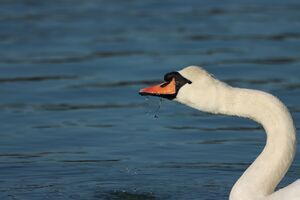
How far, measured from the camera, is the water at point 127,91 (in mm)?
11492

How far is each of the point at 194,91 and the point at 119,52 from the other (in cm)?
933

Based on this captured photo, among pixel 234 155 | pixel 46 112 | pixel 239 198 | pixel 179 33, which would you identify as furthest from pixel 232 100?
pixel 179 33

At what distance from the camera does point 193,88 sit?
8.95m

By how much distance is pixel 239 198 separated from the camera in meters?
8.91

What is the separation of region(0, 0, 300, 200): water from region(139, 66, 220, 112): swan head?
173cm

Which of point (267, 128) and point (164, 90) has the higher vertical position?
point (164, 90)

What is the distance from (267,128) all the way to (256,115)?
5.5 inches

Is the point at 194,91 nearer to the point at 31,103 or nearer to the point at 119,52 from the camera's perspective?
the point at 31,103

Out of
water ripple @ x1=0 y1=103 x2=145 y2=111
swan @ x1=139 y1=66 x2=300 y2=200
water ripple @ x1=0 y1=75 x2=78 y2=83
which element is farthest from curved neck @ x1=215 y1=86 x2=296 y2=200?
water ripple @ x1=0 y1=75 x2=78 y2=83

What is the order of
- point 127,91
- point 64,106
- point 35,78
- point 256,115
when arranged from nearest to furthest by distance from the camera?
point 256,115 → point 64,106 → point 127,91 → point 35,78

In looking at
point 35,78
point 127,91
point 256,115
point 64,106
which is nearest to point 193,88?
point 256,115

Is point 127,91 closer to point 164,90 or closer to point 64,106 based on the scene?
point 64,106

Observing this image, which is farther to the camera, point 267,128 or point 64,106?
point 64,106

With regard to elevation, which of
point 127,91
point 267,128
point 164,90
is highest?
point 164,90
